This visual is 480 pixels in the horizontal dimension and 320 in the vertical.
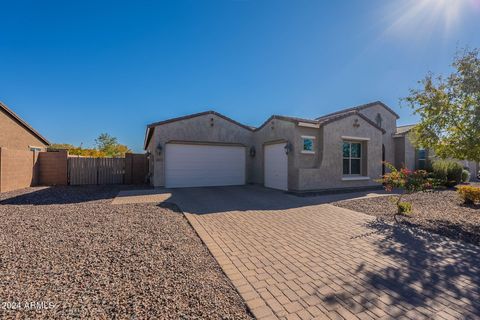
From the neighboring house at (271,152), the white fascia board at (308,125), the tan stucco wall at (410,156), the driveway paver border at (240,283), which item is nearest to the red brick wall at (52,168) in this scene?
the neighboring house at (271,152)

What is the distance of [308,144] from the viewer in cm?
1184

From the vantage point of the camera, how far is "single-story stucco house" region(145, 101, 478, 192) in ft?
38.6

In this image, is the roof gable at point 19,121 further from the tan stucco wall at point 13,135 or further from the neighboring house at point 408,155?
the neighboring house at point 408,155

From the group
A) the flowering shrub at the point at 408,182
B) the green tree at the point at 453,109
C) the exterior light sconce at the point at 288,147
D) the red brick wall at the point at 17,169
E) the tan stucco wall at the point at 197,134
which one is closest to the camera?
the green tree at the point at 453,109

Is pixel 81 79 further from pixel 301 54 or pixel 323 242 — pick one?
pixel 323 242

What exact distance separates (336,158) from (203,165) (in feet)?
26.8

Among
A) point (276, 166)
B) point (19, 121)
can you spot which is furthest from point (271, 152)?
point (19, 121)

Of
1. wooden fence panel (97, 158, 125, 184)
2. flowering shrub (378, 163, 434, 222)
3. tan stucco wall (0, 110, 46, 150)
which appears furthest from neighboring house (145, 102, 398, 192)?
tan stucco wall (0, 110, 46, 150)

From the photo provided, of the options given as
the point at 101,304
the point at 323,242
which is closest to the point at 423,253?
the point at 323,242

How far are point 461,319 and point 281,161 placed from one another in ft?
33.6

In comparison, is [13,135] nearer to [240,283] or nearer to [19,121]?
[19,121]

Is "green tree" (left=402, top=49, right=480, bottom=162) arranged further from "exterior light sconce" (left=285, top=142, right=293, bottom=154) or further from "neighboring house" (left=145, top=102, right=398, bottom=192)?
"exterior light sconce" (left=285, top=142, right=293, bottom=154)

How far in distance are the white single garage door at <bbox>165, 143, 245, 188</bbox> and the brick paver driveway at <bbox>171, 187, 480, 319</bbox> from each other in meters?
7.24

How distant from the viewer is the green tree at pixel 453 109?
6316 millimetres
